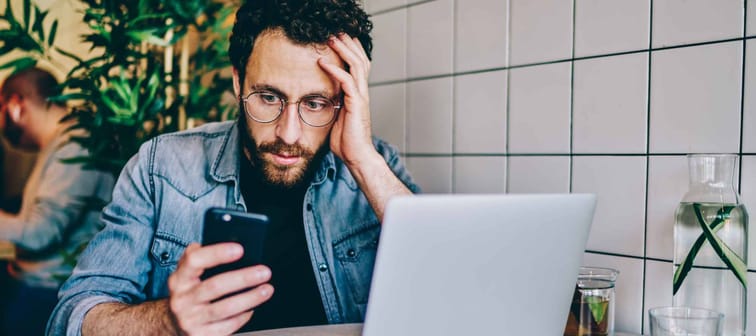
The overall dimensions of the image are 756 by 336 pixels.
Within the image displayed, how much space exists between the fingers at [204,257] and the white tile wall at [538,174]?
0.81m

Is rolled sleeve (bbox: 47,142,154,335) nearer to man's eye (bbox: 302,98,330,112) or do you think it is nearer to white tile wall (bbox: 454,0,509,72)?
man's eye (bbox: 302,98,330,112)

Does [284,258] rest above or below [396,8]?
below

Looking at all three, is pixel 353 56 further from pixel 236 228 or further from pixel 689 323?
pixel 689 323

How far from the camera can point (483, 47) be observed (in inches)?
57.1

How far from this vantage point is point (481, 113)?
4.78 ft

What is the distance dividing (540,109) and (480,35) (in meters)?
0.26

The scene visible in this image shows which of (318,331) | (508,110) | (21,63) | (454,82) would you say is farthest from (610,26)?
(21,63)

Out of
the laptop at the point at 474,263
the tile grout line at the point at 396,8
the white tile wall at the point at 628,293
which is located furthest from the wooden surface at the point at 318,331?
the tile grout line at the point at 396,8

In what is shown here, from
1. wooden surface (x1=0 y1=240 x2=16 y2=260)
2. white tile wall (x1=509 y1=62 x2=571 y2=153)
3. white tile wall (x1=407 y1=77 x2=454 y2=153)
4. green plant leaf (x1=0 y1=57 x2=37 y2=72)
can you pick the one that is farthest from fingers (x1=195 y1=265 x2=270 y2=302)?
wooden surface (x1=0 y1=240 x2=16 y2=260)

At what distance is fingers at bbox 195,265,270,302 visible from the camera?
0.71 meters

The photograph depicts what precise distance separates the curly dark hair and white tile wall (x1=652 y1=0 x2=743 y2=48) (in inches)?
23.9

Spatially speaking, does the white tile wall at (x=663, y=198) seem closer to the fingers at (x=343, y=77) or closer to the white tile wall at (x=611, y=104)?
the white tile wall at (x=611, y=104)

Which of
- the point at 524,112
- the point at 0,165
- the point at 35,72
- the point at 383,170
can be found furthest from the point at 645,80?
the point at 0,165

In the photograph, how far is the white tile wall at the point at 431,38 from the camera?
1.54m
